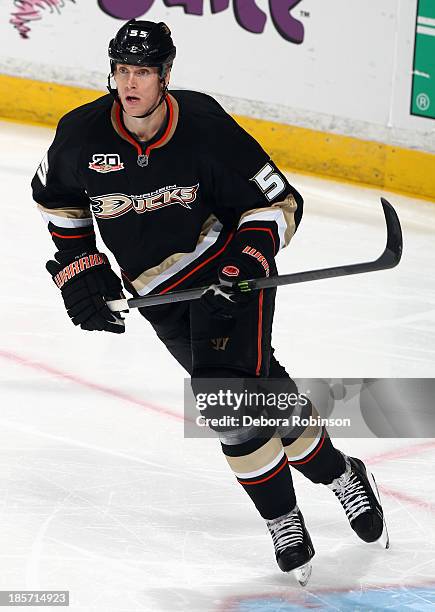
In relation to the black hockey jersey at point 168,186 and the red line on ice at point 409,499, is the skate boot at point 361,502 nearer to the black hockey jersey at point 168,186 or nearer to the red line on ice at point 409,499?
the red line on ice at point 409,499

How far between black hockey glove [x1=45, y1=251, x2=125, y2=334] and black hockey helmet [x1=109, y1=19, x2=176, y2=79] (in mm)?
473

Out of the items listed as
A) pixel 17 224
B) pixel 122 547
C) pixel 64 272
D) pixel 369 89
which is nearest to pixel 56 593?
pixel 122 547

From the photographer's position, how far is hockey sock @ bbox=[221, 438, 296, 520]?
8.75 ft

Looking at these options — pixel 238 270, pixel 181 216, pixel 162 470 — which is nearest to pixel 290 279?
pixel 238 270

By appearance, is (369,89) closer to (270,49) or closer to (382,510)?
(270,49)

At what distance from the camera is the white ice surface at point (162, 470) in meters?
2.72

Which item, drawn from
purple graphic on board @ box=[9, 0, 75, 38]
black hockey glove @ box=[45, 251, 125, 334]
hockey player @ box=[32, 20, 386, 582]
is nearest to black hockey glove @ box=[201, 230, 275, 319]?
hockey player @ box=[32, 20, 386, 582]

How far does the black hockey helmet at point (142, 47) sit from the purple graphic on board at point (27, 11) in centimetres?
431

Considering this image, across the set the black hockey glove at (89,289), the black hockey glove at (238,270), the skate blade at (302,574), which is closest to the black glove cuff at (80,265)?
the black hockey glove at (89,289)

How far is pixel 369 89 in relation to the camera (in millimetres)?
6699

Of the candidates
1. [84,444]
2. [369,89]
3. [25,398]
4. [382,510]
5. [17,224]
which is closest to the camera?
[382,510]

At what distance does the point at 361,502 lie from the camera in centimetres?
299

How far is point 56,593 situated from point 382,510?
928 mm

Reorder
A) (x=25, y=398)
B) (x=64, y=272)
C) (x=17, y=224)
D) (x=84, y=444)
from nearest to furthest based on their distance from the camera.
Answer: (x=64, y=272) < (x=84, y=444) < (x=25, y=398) < (x=17, y=224)
